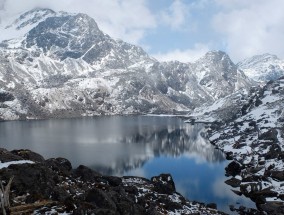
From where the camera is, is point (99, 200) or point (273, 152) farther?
point (273, 152)

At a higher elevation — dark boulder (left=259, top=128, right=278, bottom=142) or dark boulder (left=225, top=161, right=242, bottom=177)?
dark boulder (left=259, top=128, right=278, bottom=142)

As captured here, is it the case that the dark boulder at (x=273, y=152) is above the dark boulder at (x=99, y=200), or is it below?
below

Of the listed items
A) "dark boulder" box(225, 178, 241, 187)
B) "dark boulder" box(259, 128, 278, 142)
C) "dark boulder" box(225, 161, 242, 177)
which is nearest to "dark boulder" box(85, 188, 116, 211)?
"dark boulder" box(225, 178, 241, 187)

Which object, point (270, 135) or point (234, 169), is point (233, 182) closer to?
point (234, 169)

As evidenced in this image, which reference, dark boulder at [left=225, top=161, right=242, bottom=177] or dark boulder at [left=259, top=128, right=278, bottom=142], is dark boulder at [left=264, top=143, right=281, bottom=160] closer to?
dark boulder at [left=225, top=161, right=242, bottom=177]

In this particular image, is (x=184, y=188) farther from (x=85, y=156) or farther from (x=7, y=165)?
(x=7, y=165)

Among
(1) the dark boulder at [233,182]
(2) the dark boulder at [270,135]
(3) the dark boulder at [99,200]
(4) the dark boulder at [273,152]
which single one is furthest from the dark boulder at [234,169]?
(3) the dark boulder at [99,200]

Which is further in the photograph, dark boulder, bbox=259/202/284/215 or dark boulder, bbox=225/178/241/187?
dark boulder, bbox=225/178/241/187

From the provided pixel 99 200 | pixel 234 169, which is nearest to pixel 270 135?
pixel 234 169

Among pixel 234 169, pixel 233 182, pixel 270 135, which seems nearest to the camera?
pixel 233 182

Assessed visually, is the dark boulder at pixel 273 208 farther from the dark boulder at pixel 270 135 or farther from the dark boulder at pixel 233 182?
the dark boulder at pixel 270 135

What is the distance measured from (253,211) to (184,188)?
35.0 m

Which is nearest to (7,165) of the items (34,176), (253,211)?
(34,176)

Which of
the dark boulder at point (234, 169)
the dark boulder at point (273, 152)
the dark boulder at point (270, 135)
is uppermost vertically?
the dark boulder at point (270, 135)
